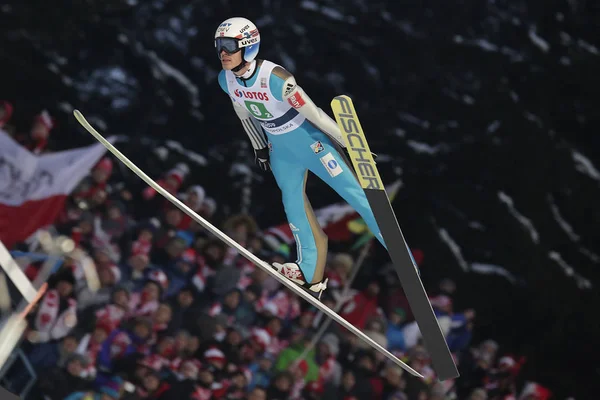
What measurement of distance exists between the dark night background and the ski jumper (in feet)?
11.4

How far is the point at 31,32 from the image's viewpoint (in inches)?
314

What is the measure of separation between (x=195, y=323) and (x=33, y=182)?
1588 mm

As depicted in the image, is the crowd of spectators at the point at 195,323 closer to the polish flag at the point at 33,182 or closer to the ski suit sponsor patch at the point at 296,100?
the polish flag at the point at 33,182

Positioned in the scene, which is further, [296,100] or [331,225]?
[331,225]

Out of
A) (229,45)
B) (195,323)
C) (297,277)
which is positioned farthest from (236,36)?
(195,323)

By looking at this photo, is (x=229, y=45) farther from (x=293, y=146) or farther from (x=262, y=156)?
(x=262, y=156)

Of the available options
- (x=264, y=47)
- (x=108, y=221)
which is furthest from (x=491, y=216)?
(x=108, y=221)

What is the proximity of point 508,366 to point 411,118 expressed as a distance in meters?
2.24

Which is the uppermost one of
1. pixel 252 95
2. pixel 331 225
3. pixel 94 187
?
pixel 252 95

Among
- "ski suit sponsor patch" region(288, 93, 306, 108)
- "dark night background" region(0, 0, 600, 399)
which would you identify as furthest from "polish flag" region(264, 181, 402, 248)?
"ski suit sponsor patch" region(288, 93, 306, 108)

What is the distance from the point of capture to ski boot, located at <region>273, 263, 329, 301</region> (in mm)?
5035

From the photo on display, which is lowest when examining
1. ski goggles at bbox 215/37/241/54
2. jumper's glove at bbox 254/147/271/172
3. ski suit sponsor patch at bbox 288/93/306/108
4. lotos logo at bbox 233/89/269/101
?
jumper's glove at bbox 254/147/271/172

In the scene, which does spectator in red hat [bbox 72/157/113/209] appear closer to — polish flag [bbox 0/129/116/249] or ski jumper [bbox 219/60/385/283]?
polish flag [bbox 0/129/116/249]

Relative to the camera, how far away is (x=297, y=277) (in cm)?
506
